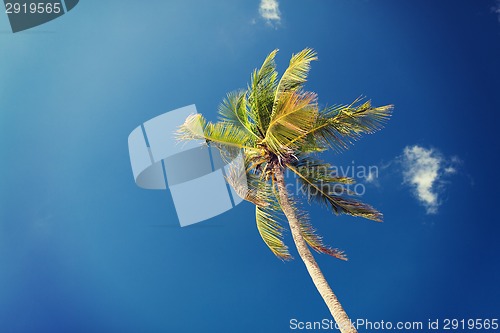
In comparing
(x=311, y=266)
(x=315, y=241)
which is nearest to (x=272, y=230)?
(x=315, y=241)

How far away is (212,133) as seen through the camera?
12.7 metres

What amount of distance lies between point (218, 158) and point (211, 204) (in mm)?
5238

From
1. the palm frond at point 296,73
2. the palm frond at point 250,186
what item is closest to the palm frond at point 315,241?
the palm frond at point 250,186

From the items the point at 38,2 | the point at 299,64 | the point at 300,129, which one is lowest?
the point at 300,129

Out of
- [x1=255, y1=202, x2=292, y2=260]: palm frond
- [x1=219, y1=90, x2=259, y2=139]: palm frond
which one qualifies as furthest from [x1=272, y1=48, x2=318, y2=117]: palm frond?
[x1=255, y1=202, x2=292, y2=260]: palm frond

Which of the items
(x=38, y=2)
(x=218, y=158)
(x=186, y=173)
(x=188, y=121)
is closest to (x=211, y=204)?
(x=186, y=173)

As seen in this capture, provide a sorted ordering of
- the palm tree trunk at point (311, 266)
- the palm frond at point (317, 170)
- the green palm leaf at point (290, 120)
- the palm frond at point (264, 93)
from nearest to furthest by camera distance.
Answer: the palm tree trunk at point (311, 266)
the green palm leaf at point (290, 120)
the palm frond at point (264, 93)
the palm frond at point (317, 170)

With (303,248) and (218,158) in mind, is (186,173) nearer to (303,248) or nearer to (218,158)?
(218,158)

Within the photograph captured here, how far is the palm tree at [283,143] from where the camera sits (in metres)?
12.2

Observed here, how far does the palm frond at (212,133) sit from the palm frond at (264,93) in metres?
0.76

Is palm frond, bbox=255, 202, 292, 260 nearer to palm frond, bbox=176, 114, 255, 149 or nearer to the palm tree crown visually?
the palm tree crown

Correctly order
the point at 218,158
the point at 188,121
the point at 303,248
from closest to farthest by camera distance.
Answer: the point at 303,248
the point at 188,121
the point at 218,158

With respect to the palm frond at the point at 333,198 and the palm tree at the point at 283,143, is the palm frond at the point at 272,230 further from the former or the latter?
the palm frond at the point at 333,198

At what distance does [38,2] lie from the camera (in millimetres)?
20047
